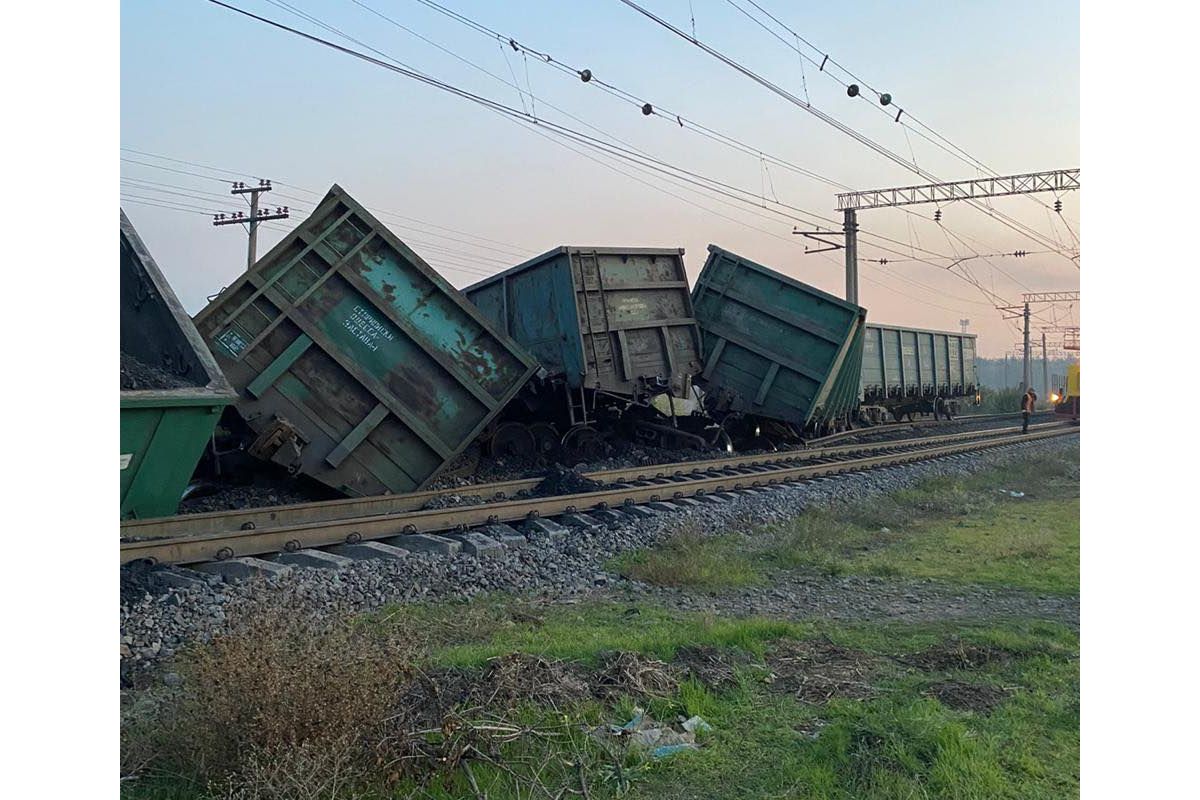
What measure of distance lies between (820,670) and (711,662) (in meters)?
0.58

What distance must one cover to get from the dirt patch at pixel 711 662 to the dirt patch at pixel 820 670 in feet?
0.60

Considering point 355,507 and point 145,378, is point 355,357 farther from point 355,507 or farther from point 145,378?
point 145,378

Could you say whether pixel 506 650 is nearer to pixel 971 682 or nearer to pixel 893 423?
pixel 971 682

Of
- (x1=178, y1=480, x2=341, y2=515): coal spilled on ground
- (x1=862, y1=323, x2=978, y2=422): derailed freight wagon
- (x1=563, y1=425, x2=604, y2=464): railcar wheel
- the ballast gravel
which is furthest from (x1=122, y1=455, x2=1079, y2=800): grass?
(x1=862, y1=323, x2=978, y2=422): derailed freight wagon

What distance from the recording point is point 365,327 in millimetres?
9414

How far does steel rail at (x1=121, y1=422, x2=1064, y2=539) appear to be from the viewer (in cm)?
638

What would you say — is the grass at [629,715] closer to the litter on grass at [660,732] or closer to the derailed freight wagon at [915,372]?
the litter on grass at [660,732]

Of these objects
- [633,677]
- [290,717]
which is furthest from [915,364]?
[290,717]

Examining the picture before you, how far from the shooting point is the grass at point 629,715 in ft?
10.3

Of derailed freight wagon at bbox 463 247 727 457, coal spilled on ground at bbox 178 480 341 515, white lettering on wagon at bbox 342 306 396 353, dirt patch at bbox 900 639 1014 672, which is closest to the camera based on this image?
dirt patch at bbox 900 639 1014 672

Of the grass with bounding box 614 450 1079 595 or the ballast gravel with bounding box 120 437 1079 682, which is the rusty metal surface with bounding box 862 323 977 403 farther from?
the ballast gravel with bounding box 120 437 1079 682

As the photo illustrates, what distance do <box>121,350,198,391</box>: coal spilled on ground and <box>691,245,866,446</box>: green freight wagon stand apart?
10.0 meters
